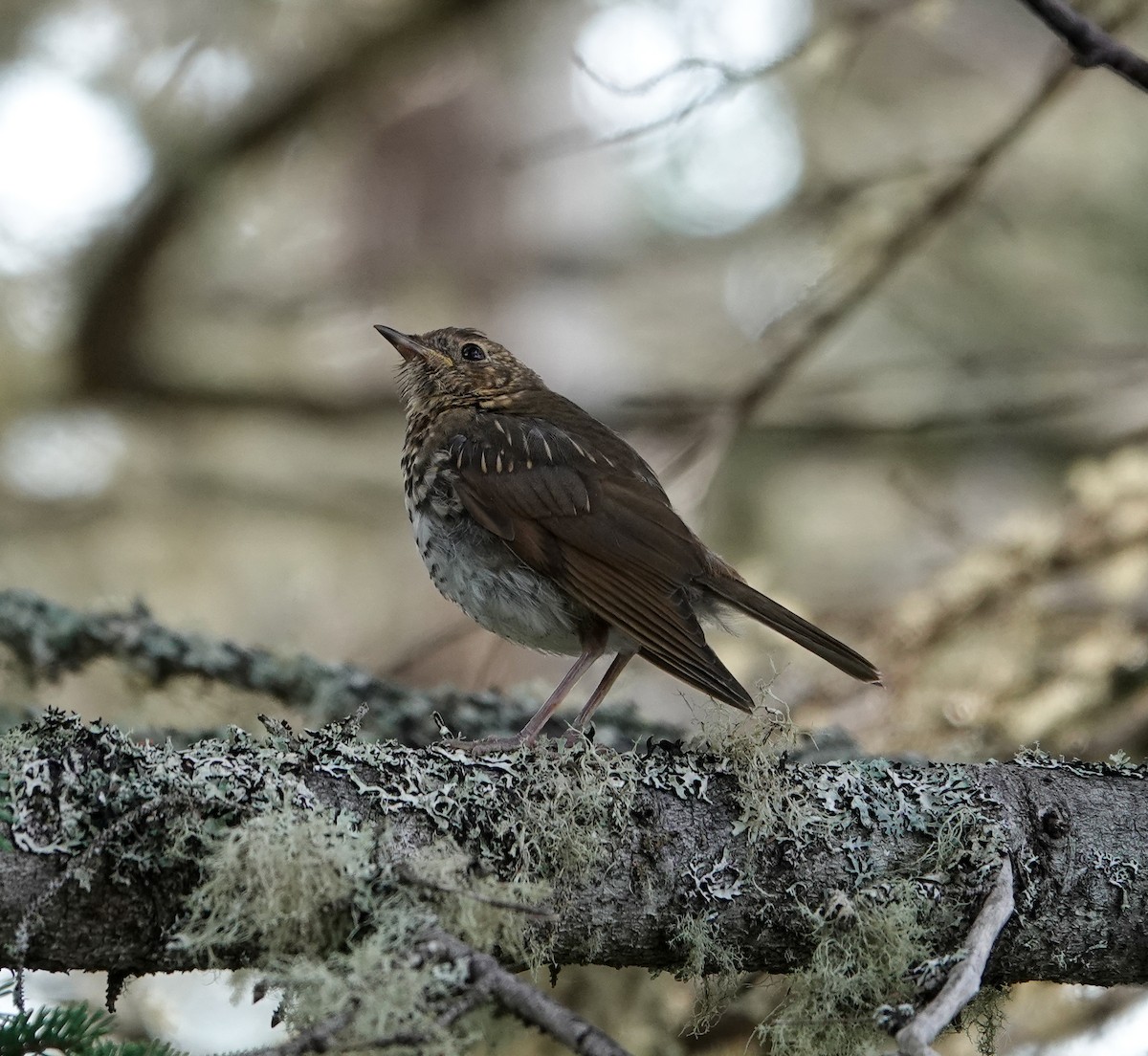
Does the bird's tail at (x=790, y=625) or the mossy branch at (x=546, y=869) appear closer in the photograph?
the mossy branch at (x=546, y=869)

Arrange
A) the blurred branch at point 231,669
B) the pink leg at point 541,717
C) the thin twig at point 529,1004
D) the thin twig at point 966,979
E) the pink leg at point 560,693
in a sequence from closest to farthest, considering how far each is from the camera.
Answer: the thin twig at point 529,1004, the thin twig at point 966,979, the pink leg at point 541,717, the pink leg at point 560,693, the blurred branch at point 231,669

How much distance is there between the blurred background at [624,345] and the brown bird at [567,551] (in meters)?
0.55

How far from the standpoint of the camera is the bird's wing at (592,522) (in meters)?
3.16

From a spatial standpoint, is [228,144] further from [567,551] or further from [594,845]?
[594,845]

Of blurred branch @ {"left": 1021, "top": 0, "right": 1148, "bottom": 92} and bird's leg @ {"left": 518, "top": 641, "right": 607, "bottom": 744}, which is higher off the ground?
blurred branch @ {"left": 1021, "top": 0, "right": 1148, "bottom": 92}

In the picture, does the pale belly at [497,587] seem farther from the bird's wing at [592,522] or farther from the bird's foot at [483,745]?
the bird's foot at [483,745]

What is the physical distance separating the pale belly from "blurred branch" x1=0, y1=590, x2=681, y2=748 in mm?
352

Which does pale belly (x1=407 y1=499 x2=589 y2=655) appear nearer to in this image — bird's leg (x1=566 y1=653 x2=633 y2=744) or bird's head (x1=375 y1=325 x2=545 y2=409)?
bird's leg (x1=566 y1=653 x2=633 y2=744)

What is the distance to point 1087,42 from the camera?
9.07ft

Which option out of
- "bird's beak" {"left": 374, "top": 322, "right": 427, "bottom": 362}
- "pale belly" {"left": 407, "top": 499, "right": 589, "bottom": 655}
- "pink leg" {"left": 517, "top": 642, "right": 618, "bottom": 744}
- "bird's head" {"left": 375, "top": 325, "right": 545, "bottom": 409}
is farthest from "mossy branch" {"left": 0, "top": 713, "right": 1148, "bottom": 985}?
"bird's beak" {"left": 374, "top": 322, "right": 427, "bottom": 362}

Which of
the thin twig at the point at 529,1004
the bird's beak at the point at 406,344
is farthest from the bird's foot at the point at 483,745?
the bird's beak at the point at 406,344

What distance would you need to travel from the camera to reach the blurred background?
404 cm

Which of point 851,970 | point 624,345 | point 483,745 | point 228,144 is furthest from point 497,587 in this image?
point 624,345

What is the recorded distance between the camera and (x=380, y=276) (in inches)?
281
